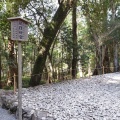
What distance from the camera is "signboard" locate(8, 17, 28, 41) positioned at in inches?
169

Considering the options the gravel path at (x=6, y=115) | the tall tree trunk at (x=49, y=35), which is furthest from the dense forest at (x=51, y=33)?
the gravel path at (x=6, y=115)

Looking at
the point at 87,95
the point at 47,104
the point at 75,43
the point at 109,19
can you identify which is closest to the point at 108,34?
the point at 109,19

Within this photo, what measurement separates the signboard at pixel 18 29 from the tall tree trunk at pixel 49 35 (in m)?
4.82

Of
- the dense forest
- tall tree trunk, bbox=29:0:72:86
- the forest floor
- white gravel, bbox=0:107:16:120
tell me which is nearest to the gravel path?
white gravel, bbox=0:107:16:120

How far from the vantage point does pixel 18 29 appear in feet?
14.2

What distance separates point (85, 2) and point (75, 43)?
2223 millimetres

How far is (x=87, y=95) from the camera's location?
21.8 ft

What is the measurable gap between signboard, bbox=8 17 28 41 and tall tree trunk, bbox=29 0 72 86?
4820 mm

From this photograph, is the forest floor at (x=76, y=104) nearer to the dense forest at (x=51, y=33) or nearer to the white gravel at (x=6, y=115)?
the white gravel at (x=6, y=115)

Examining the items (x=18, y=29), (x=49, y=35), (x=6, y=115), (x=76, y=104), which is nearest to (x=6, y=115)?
(x=6, y=115)

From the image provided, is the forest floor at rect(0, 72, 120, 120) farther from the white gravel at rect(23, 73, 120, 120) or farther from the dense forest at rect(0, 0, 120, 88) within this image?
the dense forest at rect(0, 0, 120, 88)

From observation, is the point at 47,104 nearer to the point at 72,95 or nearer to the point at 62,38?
the point at 72,95

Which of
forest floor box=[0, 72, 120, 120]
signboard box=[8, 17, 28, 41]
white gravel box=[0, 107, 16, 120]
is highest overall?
signboard box=[8, 17, 28, 41]

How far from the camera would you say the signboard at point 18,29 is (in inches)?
169
